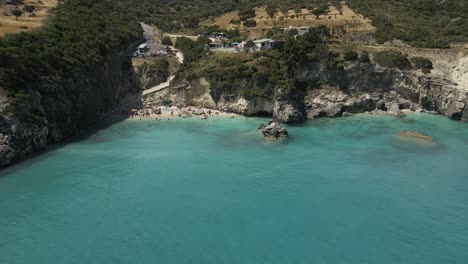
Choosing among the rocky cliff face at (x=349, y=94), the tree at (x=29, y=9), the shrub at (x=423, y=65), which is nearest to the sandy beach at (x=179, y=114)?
the rocky cliff face at (x=349, y=94)

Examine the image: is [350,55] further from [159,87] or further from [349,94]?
[159,87]

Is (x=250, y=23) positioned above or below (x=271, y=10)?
below

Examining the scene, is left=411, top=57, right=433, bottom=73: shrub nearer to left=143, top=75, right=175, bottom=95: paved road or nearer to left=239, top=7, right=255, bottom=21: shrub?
left=143, top=75, right=175, bottom=95: paved road

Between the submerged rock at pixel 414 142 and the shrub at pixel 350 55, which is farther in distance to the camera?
the shrub at pixel 350 55

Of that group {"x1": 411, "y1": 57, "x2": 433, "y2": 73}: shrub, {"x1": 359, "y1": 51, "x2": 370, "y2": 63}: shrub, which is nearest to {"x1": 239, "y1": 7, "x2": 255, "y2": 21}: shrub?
{"x1": 359, "y1": 51, "x2": 370, "y2": 63}: shrub

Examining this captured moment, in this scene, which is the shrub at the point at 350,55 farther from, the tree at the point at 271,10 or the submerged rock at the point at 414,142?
the tree at the point at 271,10

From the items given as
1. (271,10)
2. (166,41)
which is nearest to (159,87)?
(166,41)
